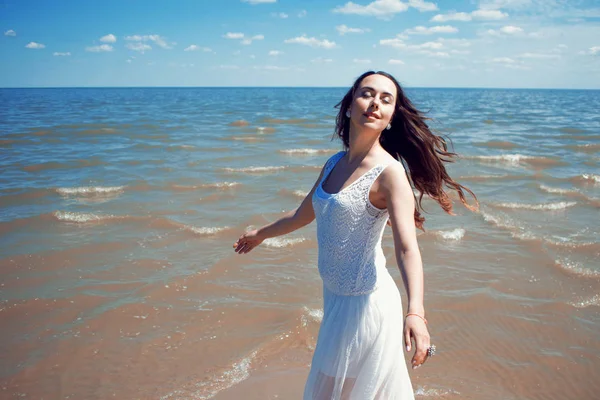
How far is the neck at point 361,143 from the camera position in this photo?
2098 millimetres

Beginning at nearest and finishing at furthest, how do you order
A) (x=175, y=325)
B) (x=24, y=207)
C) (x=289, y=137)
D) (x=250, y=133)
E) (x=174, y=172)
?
1. (x=175, y=325)
2. (x=24, y=207)
3. (x=174, y=172)
4. (x=289, y=137)
5. (x=250, y=133)

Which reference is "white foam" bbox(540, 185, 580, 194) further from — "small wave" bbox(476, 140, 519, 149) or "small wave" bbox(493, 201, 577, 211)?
"small wave" bbox(476, 140, 519, 149)

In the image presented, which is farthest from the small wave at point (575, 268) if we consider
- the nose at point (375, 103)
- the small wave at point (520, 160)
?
the small wave at point (520, 160)

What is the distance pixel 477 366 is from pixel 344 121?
8.19 feet

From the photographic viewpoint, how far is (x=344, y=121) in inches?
102

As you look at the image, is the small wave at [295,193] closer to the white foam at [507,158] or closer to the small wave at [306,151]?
the small wave at [306,151]

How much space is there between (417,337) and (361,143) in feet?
2.97

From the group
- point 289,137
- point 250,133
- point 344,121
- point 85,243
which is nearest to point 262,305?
point 344,121

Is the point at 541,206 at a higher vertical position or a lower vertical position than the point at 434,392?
higher

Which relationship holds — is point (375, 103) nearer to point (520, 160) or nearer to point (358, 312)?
point (358, 312)

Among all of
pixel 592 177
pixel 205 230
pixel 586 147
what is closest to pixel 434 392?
pixel 205 230

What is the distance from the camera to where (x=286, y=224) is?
262 cm

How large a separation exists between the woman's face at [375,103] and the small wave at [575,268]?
15.1 ft

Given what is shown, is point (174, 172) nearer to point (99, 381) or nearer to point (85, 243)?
point (85, 243)
